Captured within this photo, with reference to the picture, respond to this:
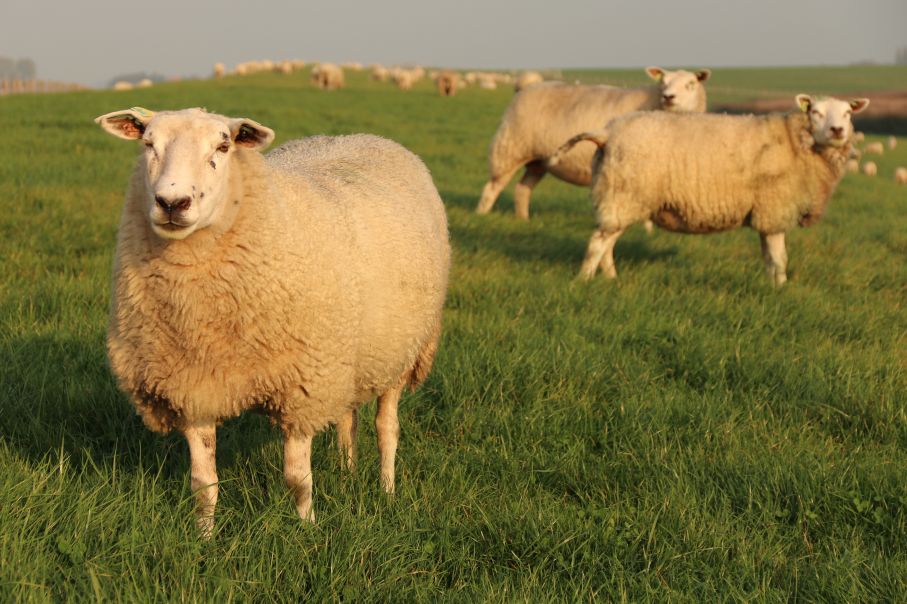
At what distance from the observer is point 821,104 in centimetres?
716

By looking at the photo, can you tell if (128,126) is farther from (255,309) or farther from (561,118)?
(561,118)

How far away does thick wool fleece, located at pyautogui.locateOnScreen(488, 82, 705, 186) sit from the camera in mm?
10062

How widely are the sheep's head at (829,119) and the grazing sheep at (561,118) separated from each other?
243 cm

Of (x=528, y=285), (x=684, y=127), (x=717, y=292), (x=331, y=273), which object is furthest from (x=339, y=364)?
(x=684, y=127)

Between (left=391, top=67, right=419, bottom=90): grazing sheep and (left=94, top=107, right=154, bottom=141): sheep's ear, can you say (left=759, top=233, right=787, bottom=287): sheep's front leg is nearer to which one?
(left=94, top=107, right=154, bottom=141): sheep's ear

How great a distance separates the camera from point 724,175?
Result: 7125mm

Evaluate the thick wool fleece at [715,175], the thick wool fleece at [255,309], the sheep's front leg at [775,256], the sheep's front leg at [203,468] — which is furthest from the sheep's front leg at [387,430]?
the sheep's front leg at [775,256]

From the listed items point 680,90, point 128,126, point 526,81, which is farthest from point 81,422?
point 526,81

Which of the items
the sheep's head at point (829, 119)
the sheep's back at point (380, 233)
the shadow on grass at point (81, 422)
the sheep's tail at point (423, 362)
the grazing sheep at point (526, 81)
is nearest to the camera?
the sheep's back at point (380, 233)

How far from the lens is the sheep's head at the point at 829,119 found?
705 centimetres

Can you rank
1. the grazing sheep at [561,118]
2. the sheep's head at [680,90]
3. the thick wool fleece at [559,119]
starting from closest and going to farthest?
the sheep's head at [680,90]
the grazing sheep at [561,118]
the thick wool fleece at [559,119]

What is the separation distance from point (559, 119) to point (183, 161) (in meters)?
8.45

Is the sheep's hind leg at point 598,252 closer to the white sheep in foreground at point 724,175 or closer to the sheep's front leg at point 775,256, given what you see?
the white sheep in foreground at point 724,175

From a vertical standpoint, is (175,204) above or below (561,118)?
below
